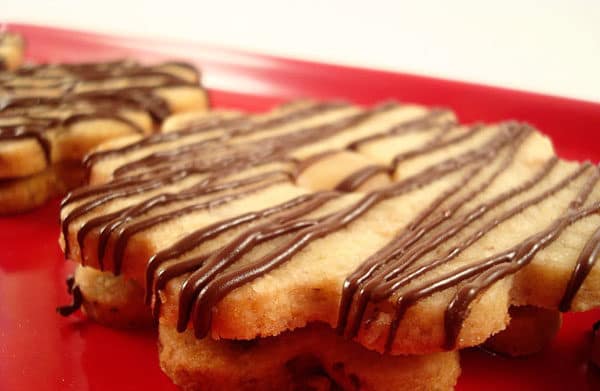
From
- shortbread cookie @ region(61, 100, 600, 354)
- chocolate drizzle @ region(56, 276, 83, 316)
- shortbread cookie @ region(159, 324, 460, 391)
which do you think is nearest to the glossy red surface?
chocolate drizzle @ region(56, 276, 83, 316)

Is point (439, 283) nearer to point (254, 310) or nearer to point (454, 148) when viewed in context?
point (254, 310)

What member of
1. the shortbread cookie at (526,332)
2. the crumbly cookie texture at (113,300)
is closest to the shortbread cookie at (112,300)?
the crumbly cookie texture at (113,300)

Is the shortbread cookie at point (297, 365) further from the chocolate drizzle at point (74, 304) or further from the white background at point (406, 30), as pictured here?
the white background at point (406, 30)

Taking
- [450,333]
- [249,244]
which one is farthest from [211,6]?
[450,333]

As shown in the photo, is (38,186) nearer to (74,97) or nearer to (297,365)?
(74,97)

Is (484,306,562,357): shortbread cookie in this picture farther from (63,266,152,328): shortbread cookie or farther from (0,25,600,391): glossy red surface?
(63,266,152,328): shortbread cookie

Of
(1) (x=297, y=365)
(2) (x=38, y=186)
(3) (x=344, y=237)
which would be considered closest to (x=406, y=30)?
(2) (x=38, y=186)

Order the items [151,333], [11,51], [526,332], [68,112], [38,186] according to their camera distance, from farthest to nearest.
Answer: [11,51]
[68,112]
[38,186]
[151,333]
[526,332]
